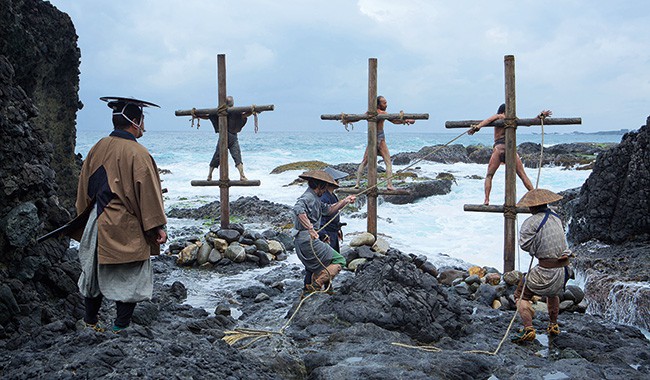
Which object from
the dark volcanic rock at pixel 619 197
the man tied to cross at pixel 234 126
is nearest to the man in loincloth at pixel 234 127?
the man tied to cross at pixel 234 126

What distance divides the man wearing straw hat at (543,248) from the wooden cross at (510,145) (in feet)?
9.64

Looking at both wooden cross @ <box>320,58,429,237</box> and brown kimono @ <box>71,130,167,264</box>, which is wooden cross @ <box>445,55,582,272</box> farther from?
brown kimono @ <box>71,130,167,264</box>

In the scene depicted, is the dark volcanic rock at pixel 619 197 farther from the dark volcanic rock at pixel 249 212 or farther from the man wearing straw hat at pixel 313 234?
the dark volcanic rock at pixel 249 212

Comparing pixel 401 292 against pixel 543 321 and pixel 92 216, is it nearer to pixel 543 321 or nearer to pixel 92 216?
pixel 543 321

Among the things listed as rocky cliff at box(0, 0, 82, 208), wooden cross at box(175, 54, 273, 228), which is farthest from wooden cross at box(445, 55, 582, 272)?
rocky cliff at box(0, 0, 82, 208)

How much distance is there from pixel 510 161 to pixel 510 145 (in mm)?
271

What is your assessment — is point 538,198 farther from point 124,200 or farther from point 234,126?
point 234,126

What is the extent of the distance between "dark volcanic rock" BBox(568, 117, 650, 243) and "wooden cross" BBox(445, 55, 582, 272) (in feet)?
8.84

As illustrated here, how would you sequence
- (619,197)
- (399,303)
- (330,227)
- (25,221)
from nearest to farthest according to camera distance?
(25,221)
(399,303)
(330,227)
(619,197)

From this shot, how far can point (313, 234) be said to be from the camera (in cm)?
701

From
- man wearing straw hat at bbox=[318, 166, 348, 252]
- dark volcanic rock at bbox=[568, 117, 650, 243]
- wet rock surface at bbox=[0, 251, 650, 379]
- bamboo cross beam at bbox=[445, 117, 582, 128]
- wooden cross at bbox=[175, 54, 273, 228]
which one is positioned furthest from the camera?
wooden cross at bbox=[175, 54, 273, 228]

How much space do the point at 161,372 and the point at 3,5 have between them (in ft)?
20.6

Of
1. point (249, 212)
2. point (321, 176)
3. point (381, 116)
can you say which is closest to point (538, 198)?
point (321, 176)

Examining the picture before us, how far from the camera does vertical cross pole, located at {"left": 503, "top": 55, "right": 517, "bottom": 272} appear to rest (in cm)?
909
